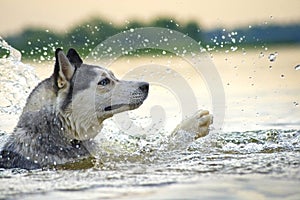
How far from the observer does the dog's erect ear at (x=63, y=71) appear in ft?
21.7

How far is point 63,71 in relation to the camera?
6.70 m

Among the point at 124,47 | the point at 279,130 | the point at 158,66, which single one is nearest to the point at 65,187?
the point at 279,130

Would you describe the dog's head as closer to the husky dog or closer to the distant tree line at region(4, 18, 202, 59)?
the husky dog

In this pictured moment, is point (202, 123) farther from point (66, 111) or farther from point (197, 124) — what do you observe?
point (66, 111)

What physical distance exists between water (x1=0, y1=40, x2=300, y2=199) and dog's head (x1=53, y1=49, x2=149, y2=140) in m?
0.38

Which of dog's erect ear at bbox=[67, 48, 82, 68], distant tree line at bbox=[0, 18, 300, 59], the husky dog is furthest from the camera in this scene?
distant tree line at bbox=[0, 18, 300, 59]

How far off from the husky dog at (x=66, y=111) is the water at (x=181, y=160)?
0.26 metres

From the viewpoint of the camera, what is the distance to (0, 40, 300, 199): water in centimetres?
518

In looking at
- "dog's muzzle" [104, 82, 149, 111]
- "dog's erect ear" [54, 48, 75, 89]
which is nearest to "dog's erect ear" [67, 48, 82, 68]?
"dog's erect ear" [54, 48, 75, 89]

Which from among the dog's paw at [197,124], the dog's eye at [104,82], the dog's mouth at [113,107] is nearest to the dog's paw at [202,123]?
the dog's paw at [197,124]

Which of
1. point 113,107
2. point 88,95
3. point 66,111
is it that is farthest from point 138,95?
point 66,111

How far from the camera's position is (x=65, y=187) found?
546 centimetres

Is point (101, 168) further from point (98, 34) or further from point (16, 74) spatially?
point (98, 34)

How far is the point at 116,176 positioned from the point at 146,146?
165 cm
